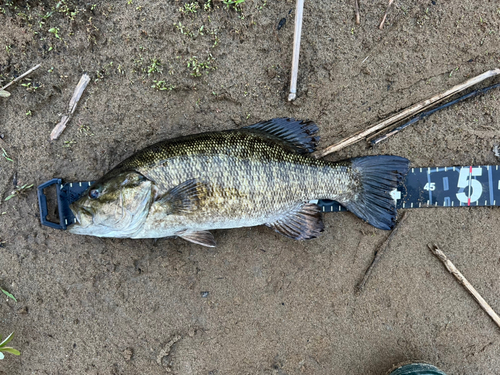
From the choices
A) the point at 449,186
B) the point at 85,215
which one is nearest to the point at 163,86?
the point at 85,215

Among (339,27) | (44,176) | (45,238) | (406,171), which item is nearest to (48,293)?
(45,238)

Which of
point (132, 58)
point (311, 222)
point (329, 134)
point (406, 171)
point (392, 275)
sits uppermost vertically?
point (132, 58)

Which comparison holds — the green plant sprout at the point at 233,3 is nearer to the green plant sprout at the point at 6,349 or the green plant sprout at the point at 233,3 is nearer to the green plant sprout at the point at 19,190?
the green plant sprout at the point at 19,190

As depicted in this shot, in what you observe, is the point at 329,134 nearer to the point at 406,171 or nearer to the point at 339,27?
the point at 406,171

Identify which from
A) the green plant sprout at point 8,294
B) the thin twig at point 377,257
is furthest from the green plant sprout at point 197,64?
the green plant sprout at point 8,294

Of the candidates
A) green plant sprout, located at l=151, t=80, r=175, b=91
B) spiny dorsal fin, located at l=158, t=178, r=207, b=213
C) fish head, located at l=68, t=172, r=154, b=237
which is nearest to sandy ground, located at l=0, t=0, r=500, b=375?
green plant sprout, located at l=151, t=80, r=175, b=91

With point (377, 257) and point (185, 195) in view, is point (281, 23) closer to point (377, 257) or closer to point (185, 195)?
point (185, 195)
